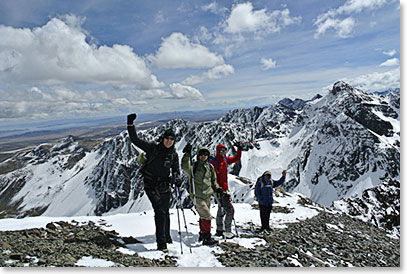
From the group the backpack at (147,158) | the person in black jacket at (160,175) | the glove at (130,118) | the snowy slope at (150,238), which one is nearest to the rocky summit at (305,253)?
the snowy slope at (150,238)

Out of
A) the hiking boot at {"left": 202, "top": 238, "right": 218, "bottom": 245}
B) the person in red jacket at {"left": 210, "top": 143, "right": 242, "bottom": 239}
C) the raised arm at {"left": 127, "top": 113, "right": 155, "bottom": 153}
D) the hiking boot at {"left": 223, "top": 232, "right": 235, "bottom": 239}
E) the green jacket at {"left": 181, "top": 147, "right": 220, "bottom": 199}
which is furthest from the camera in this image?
the person in red jacket at {"left": 210, "top": 143, "right": 242, "bottom": 239}

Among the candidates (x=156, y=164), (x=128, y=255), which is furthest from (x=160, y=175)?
(x=128, y=255)

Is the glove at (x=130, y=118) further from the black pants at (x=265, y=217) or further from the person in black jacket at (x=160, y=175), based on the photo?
the black pants at (x=265, y=217)

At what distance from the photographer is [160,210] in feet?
24.7

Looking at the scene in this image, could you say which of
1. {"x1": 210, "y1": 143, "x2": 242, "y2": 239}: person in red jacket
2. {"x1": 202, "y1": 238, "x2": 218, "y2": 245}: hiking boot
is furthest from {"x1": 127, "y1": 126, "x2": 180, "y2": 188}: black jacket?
{"x1": 202, "y1": 238, "x2": 218, "y2": 245}: hiking boot

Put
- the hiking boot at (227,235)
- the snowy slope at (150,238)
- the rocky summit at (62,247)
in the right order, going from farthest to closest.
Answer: the hiking boot at (227,235) → the snowy slope at (150,238) → the rocky summit at (62,247)

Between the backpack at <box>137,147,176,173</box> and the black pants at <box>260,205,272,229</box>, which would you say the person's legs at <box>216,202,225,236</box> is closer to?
the black pants at <box>260,205,272,229</box>

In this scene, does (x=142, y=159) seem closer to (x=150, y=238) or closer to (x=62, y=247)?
(x=150, y=238)

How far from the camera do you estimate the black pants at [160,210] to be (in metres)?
7.39

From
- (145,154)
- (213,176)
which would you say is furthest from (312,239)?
(145,154)

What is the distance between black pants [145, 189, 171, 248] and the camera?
7395 millimetres

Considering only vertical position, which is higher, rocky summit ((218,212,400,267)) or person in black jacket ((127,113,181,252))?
person in black jacket ((127,113,181,252))

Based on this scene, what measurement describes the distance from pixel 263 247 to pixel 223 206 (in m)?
1.98

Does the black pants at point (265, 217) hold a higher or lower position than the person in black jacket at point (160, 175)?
lower
